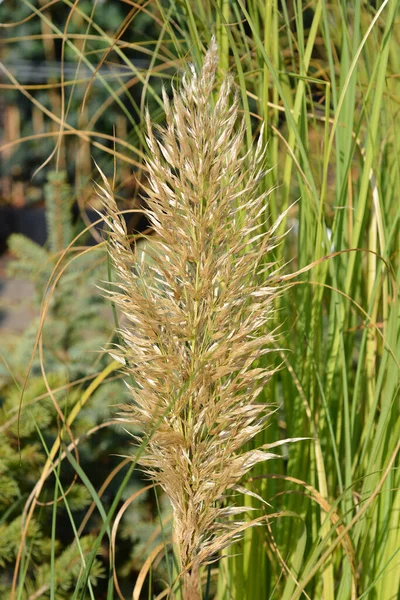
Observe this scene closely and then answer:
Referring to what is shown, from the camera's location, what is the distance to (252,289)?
56 centimetres

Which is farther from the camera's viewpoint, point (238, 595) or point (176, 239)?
point (238, 595)

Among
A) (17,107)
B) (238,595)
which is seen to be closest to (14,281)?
(17,107)

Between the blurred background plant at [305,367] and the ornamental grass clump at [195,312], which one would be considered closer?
the ornamental grass clump at [195,312]

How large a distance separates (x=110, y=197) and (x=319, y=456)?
0.40 metres

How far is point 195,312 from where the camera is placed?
0.54 m

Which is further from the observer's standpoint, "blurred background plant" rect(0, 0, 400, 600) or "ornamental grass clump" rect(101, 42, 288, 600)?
"blurred background plant" rect(0, 0, 400, 600)

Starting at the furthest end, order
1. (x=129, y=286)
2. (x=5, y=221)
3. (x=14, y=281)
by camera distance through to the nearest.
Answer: (x=5, y=221), (x=14, y=281), (x=129, y=286)

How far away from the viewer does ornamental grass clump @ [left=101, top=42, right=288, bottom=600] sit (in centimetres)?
54

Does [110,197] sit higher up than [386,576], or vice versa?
[110,197]

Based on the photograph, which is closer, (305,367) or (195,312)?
(195,312)

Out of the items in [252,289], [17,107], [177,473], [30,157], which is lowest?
[177,473]

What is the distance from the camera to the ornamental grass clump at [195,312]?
538mm

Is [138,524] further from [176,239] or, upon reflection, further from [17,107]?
[17,107]

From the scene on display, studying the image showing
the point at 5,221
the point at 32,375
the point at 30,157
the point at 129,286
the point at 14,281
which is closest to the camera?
the point at 129,286
